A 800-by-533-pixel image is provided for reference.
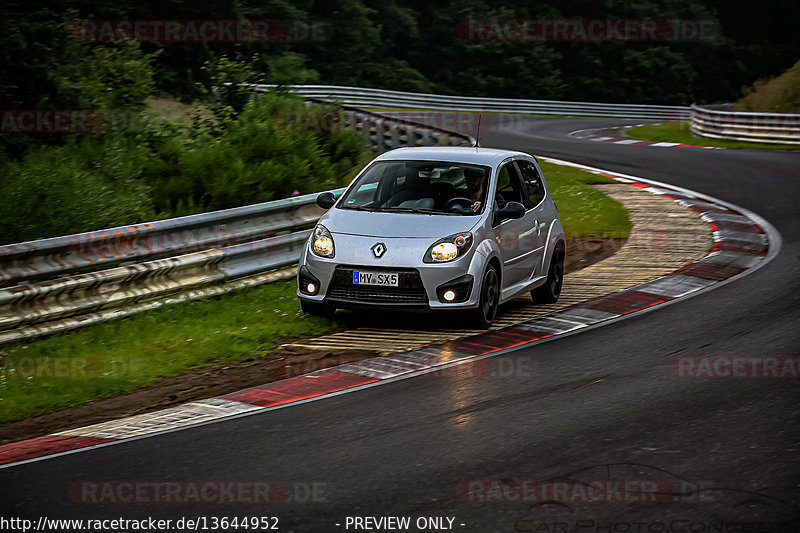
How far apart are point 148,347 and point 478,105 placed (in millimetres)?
40764

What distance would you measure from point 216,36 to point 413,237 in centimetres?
3804

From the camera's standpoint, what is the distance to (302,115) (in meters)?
19.3

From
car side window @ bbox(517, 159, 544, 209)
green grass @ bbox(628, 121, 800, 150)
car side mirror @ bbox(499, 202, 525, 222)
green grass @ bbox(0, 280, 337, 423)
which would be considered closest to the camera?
green grass @ bbox(0, 280, 337, 423)

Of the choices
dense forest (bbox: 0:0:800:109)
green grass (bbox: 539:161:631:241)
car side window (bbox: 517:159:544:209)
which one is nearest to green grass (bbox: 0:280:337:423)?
car side window (bbox: 517:159:544:209)

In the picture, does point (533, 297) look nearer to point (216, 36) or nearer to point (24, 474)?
point (24, 474)

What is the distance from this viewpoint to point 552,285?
1126 cm

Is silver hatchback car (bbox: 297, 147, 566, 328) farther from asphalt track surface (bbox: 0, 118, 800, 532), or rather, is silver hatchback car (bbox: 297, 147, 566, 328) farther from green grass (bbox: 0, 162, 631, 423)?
asphalt track surface (bbox: 0, 118, 800, 532)

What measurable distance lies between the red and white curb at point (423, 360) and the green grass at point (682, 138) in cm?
1557

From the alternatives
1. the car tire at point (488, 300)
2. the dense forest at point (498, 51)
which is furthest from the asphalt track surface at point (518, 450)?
the dense forest at point (498, 51)

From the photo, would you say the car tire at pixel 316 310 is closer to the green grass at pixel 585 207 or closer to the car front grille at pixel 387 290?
the car front grille at pixel 387 290

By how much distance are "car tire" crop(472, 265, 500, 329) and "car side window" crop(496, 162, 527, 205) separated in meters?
1.05

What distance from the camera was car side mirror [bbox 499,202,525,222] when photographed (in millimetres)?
10086

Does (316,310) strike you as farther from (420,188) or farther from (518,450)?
(518,450)

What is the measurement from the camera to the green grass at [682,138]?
29.7 metres
